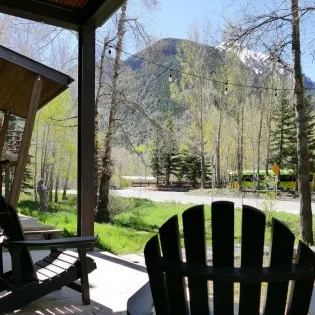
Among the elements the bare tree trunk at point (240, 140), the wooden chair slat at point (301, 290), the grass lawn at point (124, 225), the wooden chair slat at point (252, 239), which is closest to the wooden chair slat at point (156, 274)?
the wooden chair slat at point (252, 239)

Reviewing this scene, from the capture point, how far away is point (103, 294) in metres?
3.34

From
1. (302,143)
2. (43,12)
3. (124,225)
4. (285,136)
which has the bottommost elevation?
(124,225)

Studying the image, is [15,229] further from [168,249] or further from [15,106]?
[15,106]

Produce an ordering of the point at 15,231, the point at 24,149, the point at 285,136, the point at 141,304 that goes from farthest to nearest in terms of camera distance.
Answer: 1. the point at 285,136
2. the point at 24,149
3. the point at 15,231
4. the point at 141,304

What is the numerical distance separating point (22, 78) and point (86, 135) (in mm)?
1520

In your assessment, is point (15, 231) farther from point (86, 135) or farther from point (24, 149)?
point (24, 149)

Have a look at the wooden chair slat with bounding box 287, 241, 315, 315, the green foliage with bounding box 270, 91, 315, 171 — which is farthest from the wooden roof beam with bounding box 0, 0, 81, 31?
the green foliage with bounding box 270, 91, 315, 171

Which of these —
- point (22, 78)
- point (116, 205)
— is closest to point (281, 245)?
point (22, 78)

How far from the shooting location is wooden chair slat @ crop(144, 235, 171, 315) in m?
1.35

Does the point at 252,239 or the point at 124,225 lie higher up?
the point at 252,239

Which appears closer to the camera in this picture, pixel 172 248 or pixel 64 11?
pixel 172 248

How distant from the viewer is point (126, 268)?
14.2 feet

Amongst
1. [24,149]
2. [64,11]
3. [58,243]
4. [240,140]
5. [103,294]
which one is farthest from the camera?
[240,140]

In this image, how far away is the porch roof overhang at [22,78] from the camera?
506 centimetres
